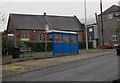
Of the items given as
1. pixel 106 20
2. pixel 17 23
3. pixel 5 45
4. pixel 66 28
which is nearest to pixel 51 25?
pixel 66 28

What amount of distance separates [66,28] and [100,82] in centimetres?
4773

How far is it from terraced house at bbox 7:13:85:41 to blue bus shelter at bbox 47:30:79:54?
26.2 metres

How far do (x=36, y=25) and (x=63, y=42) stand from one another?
1244 inches

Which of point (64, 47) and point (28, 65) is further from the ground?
point (64, 47)

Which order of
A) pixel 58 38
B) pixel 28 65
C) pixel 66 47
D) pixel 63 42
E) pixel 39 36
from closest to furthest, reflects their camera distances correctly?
pixel 28 65 → pixel 58 38 → pixel 63 42 → pixel 66 47 → pixel 39 36

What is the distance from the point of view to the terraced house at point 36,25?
5019cm

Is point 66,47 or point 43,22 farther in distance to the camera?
point 43,22

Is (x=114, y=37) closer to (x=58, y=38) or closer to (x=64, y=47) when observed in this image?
(x=64, y=47)

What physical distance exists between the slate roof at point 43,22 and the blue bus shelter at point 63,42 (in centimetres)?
2948

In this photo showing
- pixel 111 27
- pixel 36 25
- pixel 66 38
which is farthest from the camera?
pixel 36 25

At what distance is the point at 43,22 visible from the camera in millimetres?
54531

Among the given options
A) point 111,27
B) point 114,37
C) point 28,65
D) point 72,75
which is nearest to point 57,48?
point 28,65

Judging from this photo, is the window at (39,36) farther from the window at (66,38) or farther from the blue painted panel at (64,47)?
the window at (66,38)

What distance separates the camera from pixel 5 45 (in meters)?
25.3
